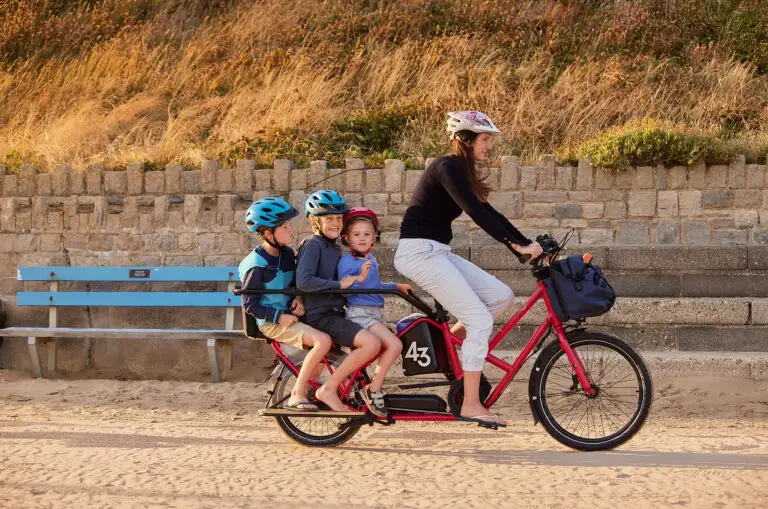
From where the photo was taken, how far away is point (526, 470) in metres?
4.93

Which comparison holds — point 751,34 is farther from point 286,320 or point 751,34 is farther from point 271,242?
point 286,320

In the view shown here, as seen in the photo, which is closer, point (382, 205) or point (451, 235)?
point (451, 235)

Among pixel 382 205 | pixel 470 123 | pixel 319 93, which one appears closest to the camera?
pixel 470 123

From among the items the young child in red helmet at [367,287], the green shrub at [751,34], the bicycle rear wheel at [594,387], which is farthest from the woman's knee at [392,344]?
the green shrub at [751,34]

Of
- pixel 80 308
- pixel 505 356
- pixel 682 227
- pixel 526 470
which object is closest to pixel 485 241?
pixel 682 227

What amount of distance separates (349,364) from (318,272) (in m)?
0.56

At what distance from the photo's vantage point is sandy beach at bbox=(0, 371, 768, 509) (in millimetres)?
4414

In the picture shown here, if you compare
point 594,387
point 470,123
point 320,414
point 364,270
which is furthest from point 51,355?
point 594,387

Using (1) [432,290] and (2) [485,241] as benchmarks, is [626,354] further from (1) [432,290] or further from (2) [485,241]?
(2) [485,241]

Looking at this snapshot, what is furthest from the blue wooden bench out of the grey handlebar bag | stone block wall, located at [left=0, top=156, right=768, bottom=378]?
the grey handlebar bag

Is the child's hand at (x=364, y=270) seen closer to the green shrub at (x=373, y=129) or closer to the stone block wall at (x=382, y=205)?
the stone block wall at (x=382, y=205)

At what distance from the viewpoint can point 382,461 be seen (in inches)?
207

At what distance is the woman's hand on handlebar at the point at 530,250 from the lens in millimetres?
5191

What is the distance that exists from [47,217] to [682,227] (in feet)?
23.6
